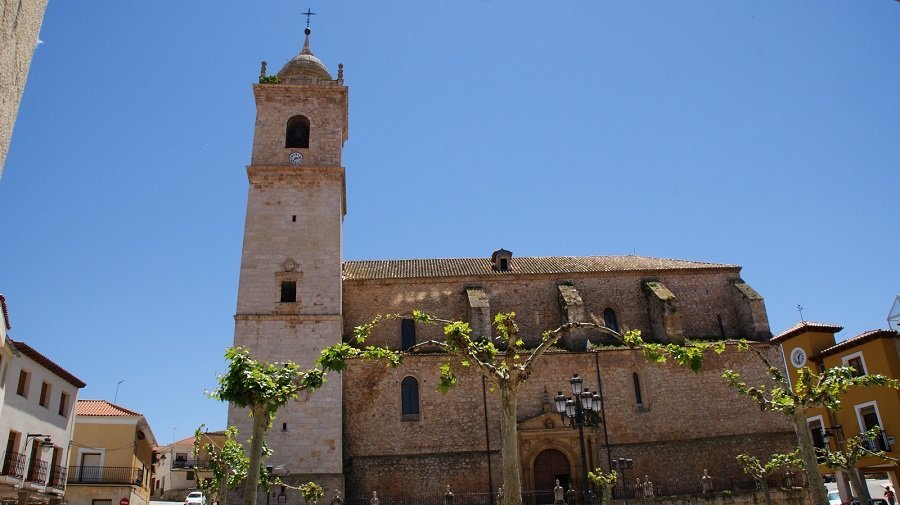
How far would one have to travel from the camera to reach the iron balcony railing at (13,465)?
18094mm

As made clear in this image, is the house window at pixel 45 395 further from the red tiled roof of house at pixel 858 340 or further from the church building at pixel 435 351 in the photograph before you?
the red tiled roof of house at pixel 858 340

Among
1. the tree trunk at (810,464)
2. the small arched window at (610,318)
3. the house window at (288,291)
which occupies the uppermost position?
the house window at (288,291)

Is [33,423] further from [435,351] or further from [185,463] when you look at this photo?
[185,463]

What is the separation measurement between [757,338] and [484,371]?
2199 centimetres

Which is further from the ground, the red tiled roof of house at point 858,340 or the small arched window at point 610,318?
the small arched window at point 610,318

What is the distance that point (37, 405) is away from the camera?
20672 mm

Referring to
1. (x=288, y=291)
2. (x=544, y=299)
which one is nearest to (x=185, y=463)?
(x=288, y=291)

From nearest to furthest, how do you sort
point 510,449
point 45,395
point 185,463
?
point 510,449 < point 45,395 < point 185,463

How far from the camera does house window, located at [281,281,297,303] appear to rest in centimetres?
2506

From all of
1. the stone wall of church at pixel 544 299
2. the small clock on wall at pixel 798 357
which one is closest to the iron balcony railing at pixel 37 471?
the stone wall of church at pixel 544 299

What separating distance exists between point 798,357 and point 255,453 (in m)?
22.1

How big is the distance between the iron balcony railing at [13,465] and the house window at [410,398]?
11909 millimetres

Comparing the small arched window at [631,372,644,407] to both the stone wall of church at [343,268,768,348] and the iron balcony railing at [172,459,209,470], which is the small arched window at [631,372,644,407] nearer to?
the stone wall of church at [343,268,768,348]

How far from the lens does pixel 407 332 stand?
92.0 feet
